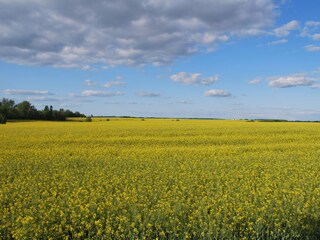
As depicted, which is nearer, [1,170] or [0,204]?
[0,204]

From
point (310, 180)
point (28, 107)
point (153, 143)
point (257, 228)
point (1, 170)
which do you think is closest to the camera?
point (257, 228)

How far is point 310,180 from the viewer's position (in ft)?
38.2

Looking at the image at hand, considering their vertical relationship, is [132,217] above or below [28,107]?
below

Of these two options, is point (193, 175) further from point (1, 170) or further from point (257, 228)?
point (1, 170)

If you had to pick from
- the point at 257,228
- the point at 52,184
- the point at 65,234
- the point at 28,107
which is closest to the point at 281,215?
the point at 257,228

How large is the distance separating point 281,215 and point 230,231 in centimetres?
159

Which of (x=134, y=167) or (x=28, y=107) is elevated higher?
(x=28, y=107)

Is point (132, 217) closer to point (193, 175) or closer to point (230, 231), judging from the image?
point (230, 231)

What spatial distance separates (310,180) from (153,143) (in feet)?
47.3

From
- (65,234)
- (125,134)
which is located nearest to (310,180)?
(65,234)

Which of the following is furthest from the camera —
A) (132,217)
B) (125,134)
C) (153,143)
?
(125,134)

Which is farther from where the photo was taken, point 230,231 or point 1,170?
point 1,170

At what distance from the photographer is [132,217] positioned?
25.7 ft

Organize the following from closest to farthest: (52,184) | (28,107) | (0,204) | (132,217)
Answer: (132,217) → (0,204) → (52,184) → (28,107)
